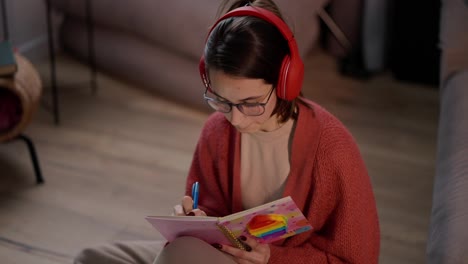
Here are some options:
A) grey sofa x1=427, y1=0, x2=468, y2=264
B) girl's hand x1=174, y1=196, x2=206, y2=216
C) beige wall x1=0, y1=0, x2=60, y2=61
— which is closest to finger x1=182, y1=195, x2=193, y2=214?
girl's hand x1=174, y1=196, x2=206, y2=216

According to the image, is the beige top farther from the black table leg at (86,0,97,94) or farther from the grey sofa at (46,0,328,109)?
the black table leg at (86,0,97,94)

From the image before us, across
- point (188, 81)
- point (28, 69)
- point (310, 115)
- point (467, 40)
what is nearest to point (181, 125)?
point (188, 81)

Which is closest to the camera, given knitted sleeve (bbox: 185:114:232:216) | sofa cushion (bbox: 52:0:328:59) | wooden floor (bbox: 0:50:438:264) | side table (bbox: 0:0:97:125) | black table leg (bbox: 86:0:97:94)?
knitted sleeve (bbox: 185:114:232:216)

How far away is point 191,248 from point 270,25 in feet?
1.47

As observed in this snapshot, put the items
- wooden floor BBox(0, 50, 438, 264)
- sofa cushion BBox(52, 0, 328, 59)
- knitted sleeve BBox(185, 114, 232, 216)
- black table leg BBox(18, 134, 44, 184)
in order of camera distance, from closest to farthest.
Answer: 1. knitted sleeve BBox(185, 114, 232, 216)
2. wooden floor BBox(0, 50, 438, 264)
3. black table leg BBox(18, 134, 44, 184)
4. sofa cushion BBox(52, 0, 328, 59)

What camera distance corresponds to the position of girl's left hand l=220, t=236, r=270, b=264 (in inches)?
53.4

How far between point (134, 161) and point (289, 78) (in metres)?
1.28

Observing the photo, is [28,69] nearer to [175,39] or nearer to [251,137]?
[175,39]

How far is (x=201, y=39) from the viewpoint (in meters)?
2.55

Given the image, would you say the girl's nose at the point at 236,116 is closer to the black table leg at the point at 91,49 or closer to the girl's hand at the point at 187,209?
the girl's hand at the point at 187,209

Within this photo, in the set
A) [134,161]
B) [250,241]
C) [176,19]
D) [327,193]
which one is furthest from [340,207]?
[176,19]

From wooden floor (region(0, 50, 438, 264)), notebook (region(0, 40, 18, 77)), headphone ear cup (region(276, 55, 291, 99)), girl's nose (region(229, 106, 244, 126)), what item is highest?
headphone ear cup (region(276, 55, 291, 99))

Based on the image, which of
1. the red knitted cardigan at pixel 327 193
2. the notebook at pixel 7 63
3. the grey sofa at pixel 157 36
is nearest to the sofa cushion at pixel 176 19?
the grey sofa at pixel 157 36

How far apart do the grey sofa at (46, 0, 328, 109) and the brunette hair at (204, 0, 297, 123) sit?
1.20m
